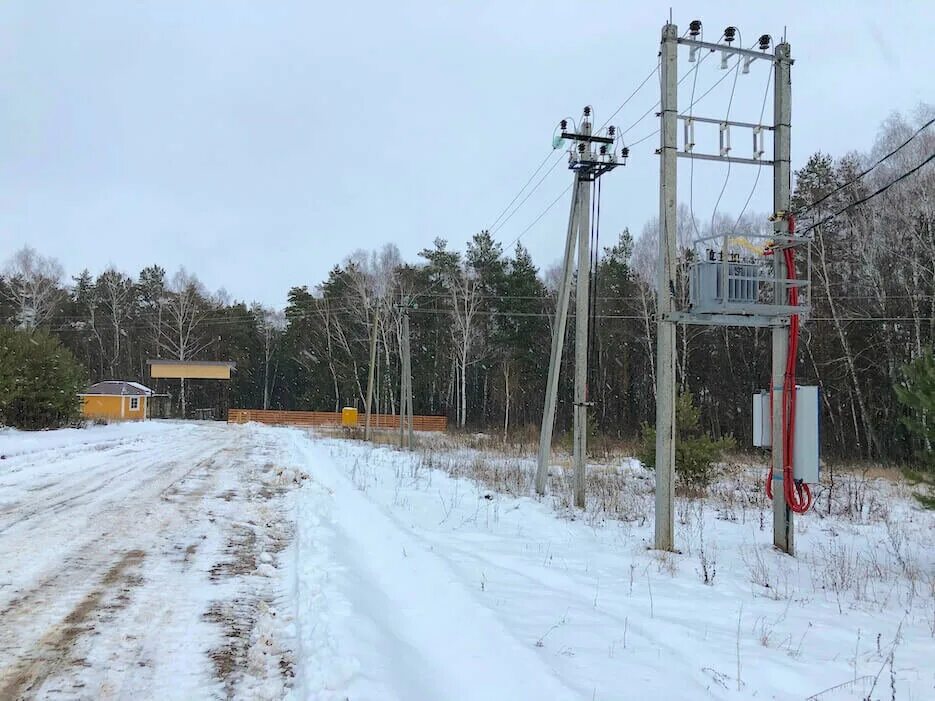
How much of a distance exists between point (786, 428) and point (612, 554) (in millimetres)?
Answer: 2479

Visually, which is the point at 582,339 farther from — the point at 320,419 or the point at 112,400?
the point at 320,419

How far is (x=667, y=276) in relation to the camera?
25.8 ft

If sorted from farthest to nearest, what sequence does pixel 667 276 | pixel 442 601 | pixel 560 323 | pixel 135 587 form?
pixel 560 323 < pixel 667 276 < pixel 135 587 < pixel 442 601

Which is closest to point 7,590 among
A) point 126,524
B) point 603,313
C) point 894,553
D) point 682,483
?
point 126,524

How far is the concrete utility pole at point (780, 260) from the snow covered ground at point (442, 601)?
43 centimetres

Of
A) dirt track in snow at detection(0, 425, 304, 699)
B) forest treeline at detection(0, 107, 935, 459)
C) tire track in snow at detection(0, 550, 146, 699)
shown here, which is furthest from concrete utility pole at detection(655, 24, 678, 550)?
forest treeline at detection(0, 107, 935, 459)

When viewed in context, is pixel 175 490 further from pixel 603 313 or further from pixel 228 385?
pixel 228 385

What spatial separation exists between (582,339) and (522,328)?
3866cm

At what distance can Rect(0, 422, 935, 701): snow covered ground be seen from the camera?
3.84 meters

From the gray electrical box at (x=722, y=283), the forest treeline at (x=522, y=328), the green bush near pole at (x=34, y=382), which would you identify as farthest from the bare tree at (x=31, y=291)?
the gray electrical box at (x=722, y=283)

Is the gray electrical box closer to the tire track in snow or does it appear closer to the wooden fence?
the tire track in snow

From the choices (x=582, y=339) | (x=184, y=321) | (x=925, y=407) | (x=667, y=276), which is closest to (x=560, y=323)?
(x=582, y=339)

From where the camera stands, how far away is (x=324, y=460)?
19109 mm

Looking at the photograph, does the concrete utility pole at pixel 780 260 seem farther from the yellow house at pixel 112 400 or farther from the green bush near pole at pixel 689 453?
the yellow house at pixel 112 400
